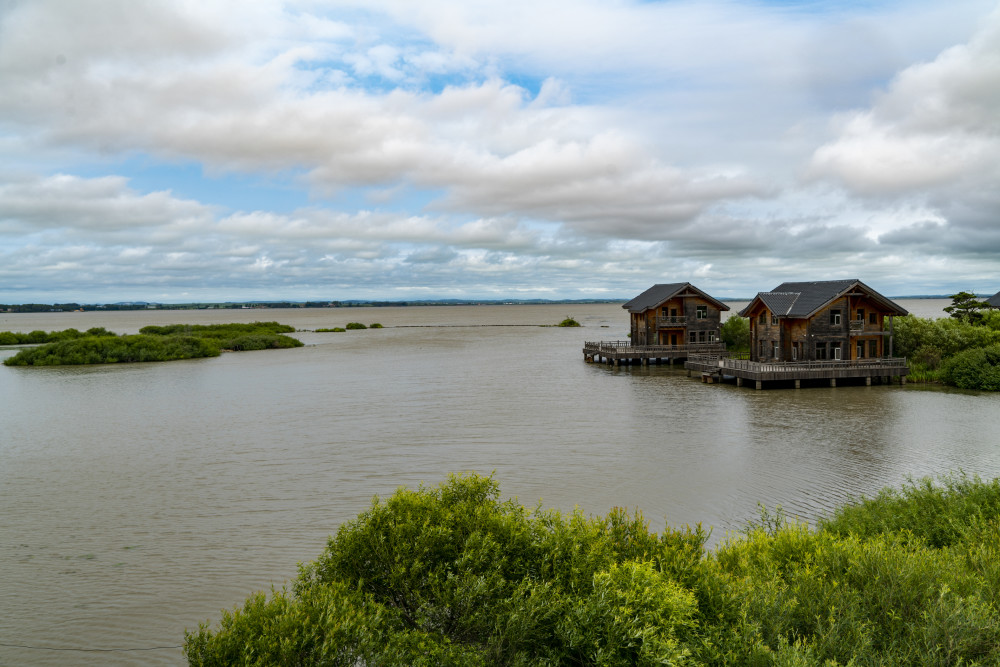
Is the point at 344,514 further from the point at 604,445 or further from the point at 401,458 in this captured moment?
the point at 604,445

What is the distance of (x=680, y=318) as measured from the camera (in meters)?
61.3

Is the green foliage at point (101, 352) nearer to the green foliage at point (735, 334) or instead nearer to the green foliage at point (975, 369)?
the green foliage at point (735, 334)

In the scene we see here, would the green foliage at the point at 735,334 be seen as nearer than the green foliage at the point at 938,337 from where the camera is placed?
No

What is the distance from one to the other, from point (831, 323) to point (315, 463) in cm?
3773

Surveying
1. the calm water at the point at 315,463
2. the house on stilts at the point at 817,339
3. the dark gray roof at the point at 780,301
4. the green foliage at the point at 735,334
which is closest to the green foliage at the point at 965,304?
the green foliage at the point at 735,334

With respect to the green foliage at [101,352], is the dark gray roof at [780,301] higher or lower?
higher

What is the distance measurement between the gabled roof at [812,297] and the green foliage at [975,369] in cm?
463

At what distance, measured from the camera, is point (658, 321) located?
2403 inches

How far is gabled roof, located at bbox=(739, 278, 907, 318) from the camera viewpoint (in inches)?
1764

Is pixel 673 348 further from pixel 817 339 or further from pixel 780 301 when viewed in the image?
pixel 817 339

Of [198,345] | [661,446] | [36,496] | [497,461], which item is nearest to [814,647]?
[497,461]

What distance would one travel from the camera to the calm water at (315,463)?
1439 cm

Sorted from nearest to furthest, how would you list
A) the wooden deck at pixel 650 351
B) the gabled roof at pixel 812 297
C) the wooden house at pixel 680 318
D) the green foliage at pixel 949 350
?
1. the green foliage at pixel 949 350
2. the gabled roof at pixel 812 297
3. the wooden deck at pixel 650 351
4. the wooden house at pixel 680 318

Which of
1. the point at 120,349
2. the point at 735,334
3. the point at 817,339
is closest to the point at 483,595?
the point at 817,339
